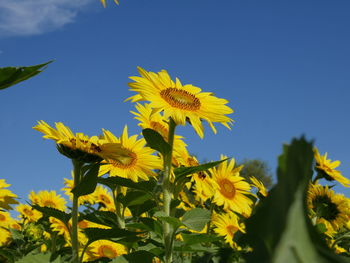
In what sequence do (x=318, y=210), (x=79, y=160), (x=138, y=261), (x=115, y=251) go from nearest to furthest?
(x=138, y=261)
(x=79, y=160)
(x=115, y=251)
(x=318, y=210)

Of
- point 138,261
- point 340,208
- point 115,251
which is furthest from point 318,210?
point 138,261

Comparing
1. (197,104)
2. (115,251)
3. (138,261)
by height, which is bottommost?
(138,261)

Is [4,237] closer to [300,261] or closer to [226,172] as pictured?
[226,172]

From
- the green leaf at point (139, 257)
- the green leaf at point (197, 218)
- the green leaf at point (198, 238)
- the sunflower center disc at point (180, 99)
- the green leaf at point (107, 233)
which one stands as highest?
the sunflower center disc at point (180, 99)

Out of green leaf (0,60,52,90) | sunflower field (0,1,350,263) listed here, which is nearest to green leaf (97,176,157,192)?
sunflower field (0,1,350,263)

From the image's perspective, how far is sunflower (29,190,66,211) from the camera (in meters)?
5.71

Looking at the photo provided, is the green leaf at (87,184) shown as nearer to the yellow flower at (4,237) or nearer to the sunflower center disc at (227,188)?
the sunflower center disc at (227,188)

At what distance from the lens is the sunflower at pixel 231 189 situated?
3.38m

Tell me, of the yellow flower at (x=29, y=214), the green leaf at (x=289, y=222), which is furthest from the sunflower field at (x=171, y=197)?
the yellow flower at (x=29, y=214)

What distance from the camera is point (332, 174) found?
397cm

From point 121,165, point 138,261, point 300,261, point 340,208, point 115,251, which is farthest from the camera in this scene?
point 340,208

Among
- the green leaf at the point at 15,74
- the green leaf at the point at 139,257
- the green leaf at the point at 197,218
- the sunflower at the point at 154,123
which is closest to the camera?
the green leaf at the point at 15,74

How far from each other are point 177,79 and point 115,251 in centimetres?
135

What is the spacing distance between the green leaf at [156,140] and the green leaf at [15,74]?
0.87 meters
